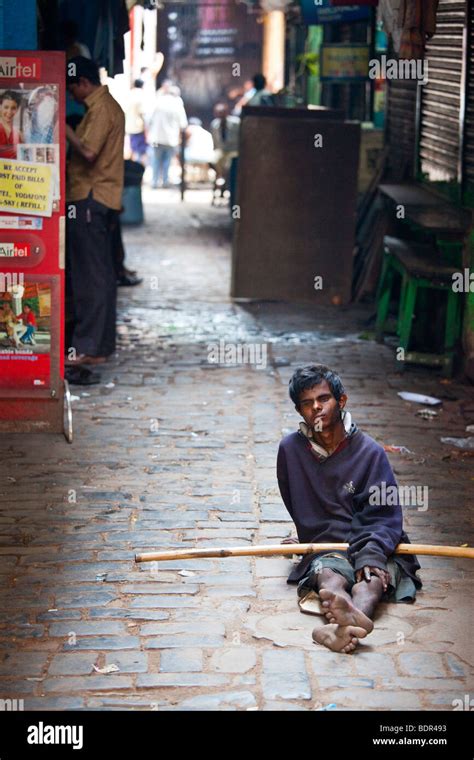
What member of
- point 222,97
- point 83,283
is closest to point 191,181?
point 222,97

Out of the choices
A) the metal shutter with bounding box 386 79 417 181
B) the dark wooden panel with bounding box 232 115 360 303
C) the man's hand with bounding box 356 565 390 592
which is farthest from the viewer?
the metal shutter with bounding box 386 79 417 181

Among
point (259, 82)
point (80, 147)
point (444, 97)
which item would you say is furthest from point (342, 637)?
point (259, 82)

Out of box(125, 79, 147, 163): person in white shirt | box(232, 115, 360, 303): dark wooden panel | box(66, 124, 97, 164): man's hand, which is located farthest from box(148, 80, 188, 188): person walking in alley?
box(66, 124, 97, 164): man's hand

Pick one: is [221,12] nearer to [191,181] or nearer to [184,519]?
[191,181]

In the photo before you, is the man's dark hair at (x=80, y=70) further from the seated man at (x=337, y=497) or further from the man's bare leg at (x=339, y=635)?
the man's bare leg at (x=339, y=635)

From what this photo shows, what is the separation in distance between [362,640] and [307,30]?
16251 millimetres

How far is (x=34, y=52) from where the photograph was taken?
279 inches

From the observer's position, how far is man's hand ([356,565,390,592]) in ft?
16.9

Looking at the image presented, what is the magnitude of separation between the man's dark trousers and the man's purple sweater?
14.6 feet

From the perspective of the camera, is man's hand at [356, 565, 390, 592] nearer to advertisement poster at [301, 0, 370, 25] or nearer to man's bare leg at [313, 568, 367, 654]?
man's bare leg at [313, 568, 367, 654]

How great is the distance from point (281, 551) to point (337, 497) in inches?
14.0

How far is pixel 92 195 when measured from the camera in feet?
31.5

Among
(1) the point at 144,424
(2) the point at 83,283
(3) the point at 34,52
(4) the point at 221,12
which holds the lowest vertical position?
(1) the point at 144,424

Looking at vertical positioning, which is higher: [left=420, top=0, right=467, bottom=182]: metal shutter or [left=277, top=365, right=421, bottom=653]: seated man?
[left=420, top=0, right=467, bottom=182]: metal shutter
